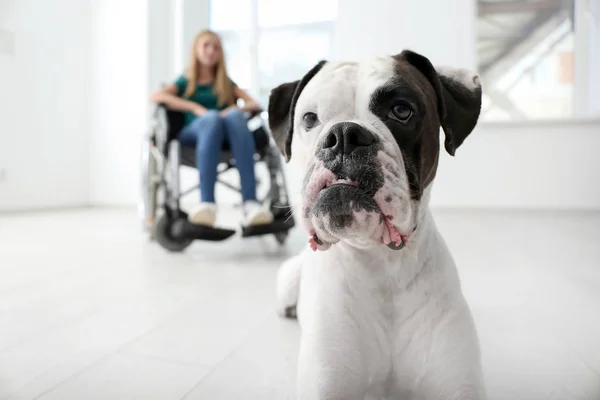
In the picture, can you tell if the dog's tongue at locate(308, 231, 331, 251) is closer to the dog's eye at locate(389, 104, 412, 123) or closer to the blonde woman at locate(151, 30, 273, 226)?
the dog's eye at locate(389, 104, 412, 123)

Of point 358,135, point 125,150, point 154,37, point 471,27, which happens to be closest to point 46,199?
point 125,150

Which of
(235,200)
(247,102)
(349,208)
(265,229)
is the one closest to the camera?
(349,208)

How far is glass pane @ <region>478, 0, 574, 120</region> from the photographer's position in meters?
4.37

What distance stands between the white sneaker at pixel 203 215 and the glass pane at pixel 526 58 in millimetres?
3422

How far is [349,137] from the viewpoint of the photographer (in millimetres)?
762

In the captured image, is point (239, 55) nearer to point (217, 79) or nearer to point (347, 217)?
point (217, 79)

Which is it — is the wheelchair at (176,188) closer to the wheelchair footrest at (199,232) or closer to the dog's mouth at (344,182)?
the wheelchair footrest at (199,232)

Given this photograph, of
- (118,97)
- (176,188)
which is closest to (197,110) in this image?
(176,188)

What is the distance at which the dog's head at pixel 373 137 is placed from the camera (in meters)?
0.76

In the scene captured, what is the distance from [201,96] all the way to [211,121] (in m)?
0.47

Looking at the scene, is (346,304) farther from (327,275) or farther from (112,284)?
(112,284)

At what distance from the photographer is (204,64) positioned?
291 centimetres

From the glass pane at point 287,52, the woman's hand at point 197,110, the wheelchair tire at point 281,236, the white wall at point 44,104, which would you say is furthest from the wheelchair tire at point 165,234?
the glass pane at point 287,52

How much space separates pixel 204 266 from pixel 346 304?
1450mm
